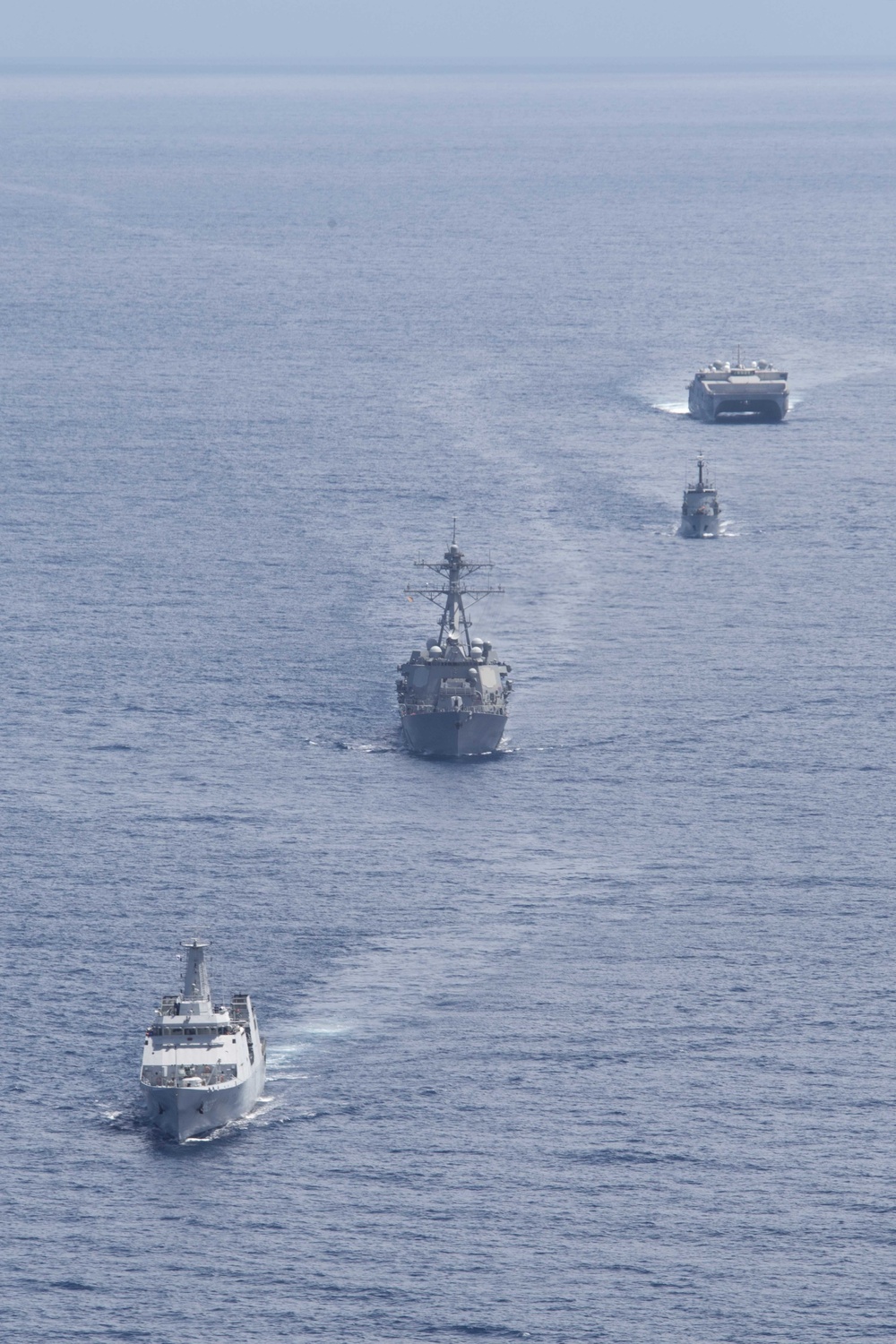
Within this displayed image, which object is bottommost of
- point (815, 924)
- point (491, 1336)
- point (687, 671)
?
point (491, 1336)

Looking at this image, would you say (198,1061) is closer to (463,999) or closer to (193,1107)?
(193,1107)

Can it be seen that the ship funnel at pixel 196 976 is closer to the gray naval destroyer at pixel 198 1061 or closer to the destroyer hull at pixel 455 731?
the gray naval destroyer at pixel 198 1061

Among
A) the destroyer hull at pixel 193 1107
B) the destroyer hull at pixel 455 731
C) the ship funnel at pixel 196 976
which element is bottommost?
the destroyer hull at pixel 193 1107

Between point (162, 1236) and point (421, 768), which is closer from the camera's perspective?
point (162, 1236)

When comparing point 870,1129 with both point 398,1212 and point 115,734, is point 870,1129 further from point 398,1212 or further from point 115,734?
point 115,734

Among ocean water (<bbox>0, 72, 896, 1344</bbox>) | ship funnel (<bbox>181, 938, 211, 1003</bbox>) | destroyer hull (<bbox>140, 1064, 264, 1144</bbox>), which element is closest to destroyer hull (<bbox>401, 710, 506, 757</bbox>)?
ocean water (<bbox>0, 72, 896, 1344</bbox>)

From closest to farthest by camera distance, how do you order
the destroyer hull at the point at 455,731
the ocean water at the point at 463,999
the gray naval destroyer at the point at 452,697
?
the ocean water at the point at 463,999 < the destroyer hull at the point at 455,731 < the gray naval destroyer at the point at 452,697

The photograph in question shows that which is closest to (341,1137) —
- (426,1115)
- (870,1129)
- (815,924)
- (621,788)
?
(426,1115)

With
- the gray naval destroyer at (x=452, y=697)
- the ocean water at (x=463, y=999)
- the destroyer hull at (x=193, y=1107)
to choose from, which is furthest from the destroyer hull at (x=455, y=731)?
the destroyer hull at (x=193, y=1107)
